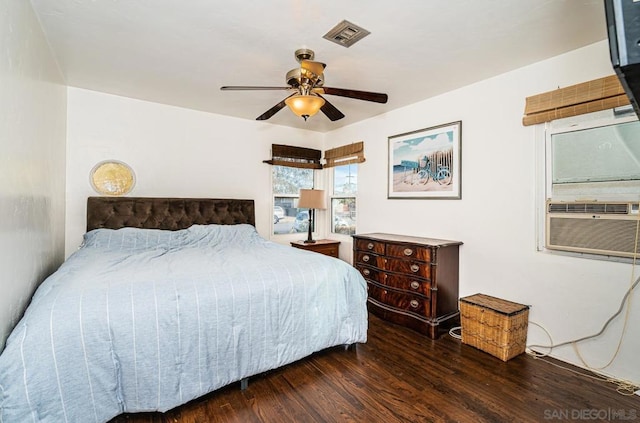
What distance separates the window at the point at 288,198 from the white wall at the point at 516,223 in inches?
72.3

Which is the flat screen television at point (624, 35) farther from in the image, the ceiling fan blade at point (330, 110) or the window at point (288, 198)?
the window at point (288, 198)

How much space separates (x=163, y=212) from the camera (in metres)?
3.59

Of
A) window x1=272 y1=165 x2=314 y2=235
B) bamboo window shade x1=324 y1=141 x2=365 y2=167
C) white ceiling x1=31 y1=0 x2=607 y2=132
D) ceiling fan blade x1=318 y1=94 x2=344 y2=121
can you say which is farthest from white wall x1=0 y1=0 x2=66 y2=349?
bamboo window shade x1=324 y1=141 x2=365 y2=167

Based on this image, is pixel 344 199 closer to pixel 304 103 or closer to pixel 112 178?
pixel 304 103

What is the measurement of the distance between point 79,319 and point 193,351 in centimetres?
60

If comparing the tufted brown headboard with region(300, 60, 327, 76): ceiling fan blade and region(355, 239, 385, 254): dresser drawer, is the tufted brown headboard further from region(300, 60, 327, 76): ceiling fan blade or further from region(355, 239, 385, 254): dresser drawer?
region(300, 60, 327, 76): ceiling fan blade

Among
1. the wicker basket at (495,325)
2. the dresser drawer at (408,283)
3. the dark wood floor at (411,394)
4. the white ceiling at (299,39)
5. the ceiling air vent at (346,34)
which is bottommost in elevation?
the dark wood floor at (411,394)

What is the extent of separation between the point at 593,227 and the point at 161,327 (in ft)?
9.87

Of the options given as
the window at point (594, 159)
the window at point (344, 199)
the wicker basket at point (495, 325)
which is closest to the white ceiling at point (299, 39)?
the window at point (594, 159)

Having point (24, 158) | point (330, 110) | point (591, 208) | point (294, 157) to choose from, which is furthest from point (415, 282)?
point (24, 158)

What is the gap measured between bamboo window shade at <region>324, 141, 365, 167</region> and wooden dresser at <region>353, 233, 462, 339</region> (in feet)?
4.64

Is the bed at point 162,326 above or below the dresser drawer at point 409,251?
below

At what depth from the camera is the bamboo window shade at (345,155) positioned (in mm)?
4352

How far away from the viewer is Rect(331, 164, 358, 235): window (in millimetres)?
4590
